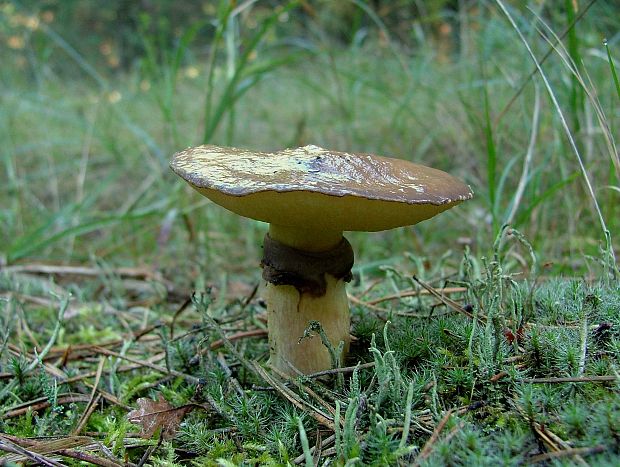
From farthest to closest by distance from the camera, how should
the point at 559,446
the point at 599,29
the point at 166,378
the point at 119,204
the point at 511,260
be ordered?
the point at 119,204
the point at 599,29
the point at 511,260
the point at 166,378
the point at 559,446

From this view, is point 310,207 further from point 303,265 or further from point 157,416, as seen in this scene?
point 157,416

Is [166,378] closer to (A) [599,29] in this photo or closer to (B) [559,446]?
(B) [559,446]

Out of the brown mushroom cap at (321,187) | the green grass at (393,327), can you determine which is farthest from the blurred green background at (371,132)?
the brown mushroom cap at (321,187)

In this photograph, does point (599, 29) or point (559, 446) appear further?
point (599, 29)

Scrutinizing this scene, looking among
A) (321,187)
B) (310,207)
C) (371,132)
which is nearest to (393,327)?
(310,207)

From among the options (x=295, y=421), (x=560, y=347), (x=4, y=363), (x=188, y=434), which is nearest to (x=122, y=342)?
(x=4, y=363)

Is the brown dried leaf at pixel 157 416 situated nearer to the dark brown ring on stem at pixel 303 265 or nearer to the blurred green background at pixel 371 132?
the dark brown ring on stem at pixel 303 265

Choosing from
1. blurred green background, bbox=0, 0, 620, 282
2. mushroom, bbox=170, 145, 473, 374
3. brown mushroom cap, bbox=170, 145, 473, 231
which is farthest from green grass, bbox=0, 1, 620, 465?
brown mushroom cap, bbox=170, 145, 473, 231
